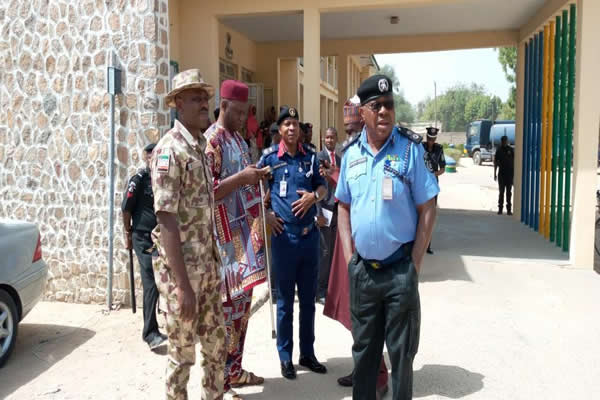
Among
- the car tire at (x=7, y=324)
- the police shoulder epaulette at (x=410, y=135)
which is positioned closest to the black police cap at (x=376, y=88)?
the police shoulder epaulette at (x=410, y=135)

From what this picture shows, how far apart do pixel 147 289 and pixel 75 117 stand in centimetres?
235

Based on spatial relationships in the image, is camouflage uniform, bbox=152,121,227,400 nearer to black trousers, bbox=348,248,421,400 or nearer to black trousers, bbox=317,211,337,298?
black trousers, bbox=348,248,421,400

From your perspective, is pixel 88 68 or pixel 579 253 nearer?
pixel 88 68

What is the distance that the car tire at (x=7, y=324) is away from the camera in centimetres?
443

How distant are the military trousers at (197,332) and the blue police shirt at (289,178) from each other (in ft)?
3.30

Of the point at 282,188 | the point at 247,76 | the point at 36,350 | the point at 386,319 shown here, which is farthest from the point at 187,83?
the point at 247,76

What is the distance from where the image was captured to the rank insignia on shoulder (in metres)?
2.72

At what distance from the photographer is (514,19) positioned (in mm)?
11023

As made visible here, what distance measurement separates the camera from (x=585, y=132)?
23.8 feet

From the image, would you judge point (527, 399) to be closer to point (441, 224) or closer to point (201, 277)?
point (201, 277)

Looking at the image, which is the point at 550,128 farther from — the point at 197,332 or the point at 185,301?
the point at 185,301

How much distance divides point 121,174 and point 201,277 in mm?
3316

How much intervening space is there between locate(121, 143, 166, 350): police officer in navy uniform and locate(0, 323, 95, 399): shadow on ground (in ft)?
2.40

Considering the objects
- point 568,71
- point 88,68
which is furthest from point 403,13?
point 88,68
